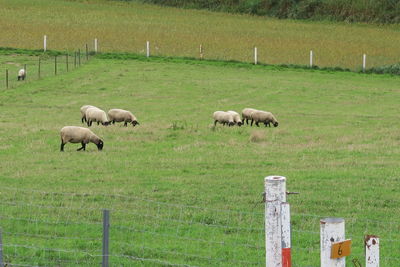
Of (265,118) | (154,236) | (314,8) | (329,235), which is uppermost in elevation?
(314,8)

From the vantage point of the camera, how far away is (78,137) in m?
24.9

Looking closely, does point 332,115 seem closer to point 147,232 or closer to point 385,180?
point 385,180

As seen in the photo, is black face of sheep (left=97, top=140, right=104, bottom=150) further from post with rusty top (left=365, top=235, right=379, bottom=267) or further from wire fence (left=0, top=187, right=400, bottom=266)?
post with rusty top (left=365, top=235, right=379, bottom=267)

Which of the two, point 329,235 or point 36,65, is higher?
point 36,65

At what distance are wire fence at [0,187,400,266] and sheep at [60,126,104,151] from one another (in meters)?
7.89

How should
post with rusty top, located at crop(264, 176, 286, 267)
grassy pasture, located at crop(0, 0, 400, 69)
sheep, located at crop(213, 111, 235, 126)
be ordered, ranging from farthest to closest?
1. grassy pasture, located at crop(0, 0, 400, 69)
2. sheep, located at crop(213, 111, 235, 126)
3. post with rusty top, located at crop(264, 176, 286, 267)

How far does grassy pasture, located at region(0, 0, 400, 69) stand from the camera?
191 feet

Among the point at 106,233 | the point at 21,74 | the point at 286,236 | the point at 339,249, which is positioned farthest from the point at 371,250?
the point at 21,74

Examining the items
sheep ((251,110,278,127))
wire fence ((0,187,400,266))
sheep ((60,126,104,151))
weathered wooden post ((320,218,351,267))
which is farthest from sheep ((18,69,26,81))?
weathered wooden post ((320,218,351,267))

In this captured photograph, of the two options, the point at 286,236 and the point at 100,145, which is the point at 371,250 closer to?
the point at 286,236

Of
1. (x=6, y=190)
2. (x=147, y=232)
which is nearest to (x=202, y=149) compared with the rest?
(x=6, y=190)

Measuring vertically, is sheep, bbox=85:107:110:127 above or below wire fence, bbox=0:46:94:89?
below

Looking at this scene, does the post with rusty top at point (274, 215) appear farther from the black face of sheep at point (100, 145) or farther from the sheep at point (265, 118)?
the sheep at point (265, 118)

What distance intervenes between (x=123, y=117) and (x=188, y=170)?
33.7ft
